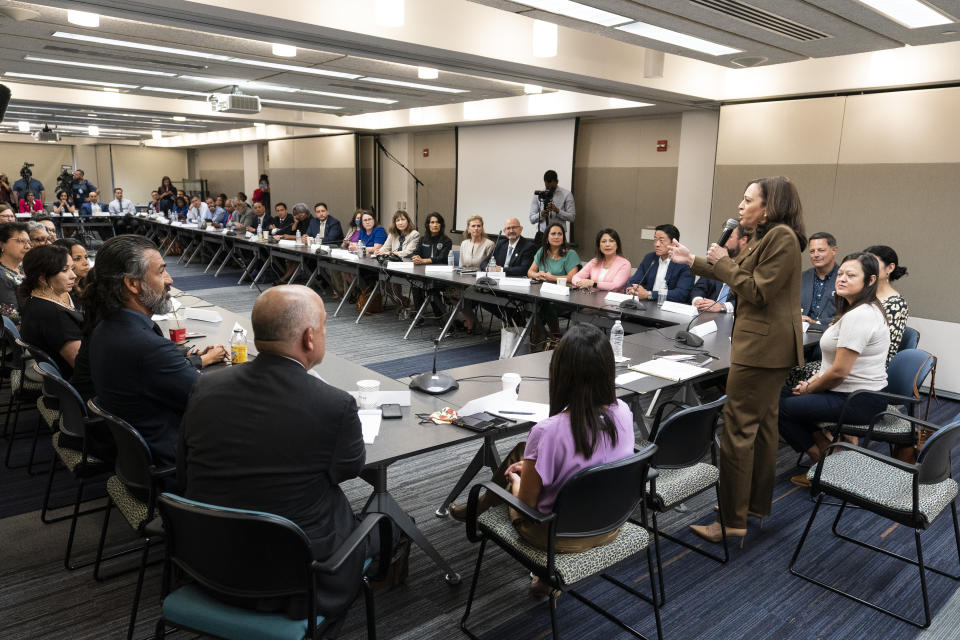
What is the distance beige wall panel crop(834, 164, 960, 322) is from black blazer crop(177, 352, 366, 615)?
5315 millimetres

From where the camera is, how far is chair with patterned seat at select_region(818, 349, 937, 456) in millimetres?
3127

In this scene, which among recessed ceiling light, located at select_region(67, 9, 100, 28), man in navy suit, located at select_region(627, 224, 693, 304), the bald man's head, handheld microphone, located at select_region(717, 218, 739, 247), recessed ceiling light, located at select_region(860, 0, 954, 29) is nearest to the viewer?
the bald man's head

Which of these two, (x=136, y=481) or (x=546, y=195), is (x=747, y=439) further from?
(x=546, y=195)

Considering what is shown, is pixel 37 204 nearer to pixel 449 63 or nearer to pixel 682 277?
pixel 449 63

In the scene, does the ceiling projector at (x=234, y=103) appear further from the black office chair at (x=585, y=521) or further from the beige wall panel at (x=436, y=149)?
the black office chair at (x=585, y=521)

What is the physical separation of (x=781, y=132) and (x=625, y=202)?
2458 mm

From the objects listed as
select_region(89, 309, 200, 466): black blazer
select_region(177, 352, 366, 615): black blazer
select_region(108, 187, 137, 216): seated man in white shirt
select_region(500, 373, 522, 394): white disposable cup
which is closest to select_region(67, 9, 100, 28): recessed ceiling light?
select_region(89, 309, 200, 466): black blazer

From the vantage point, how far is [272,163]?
14508mm

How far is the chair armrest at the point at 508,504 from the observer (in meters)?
1.84

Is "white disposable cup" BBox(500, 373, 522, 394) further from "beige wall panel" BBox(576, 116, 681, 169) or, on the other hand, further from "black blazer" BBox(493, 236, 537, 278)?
"beige wall panel" BBox(576, 116, 681, 169)

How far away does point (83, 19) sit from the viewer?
4453 mm

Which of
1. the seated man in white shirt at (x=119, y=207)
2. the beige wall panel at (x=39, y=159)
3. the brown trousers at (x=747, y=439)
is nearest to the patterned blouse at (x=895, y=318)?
the brown trousers at (x=747, y=439)

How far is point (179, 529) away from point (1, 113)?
2.55m

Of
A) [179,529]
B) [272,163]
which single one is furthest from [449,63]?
[272,163]
